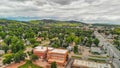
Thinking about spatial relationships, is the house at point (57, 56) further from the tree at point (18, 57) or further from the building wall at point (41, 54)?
the tree at point (18, 57)

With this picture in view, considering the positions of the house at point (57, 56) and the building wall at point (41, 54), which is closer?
the house at point (57, 56)

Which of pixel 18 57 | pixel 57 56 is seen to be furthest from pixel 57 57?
pixel 18 57

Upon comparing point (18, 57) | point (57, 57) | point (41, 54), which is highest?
point (18, 57)

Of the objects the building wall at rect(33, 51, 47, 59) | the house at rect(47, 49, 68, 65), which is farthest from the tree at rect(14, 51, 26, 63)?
the house at rect(47, 49, 68, 65)

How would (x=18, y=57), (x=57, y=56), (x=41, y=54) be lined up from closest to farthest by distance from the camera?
(x=18, y=57) → (x=57, y=56) → (x=41, y=54)

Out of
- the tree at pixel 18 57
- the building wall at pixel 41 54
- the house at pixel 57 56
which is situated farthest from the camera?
the building wall at pixel 41 54

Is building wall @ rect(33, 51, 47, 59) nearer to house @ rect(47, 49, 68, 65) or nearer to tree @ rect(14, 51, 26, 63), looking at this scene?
house @ rect(47, 49, 68, 65)

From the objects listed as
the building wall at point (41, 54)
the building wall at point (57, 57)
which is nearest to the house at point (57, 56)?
the building wall at point (57, 57)

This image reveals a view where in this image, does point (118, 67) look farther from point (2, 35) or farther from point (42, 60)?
point (2, 35)

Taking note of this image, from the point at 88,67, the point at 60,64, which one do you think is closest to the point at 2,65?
the point at 60,64

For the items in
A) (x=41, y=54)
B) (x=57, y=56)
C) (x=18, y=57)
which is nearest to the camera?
(x=18, y=57)

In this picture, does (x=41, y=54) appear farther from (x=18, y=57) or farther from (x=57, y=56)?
(x=18, y=57)
